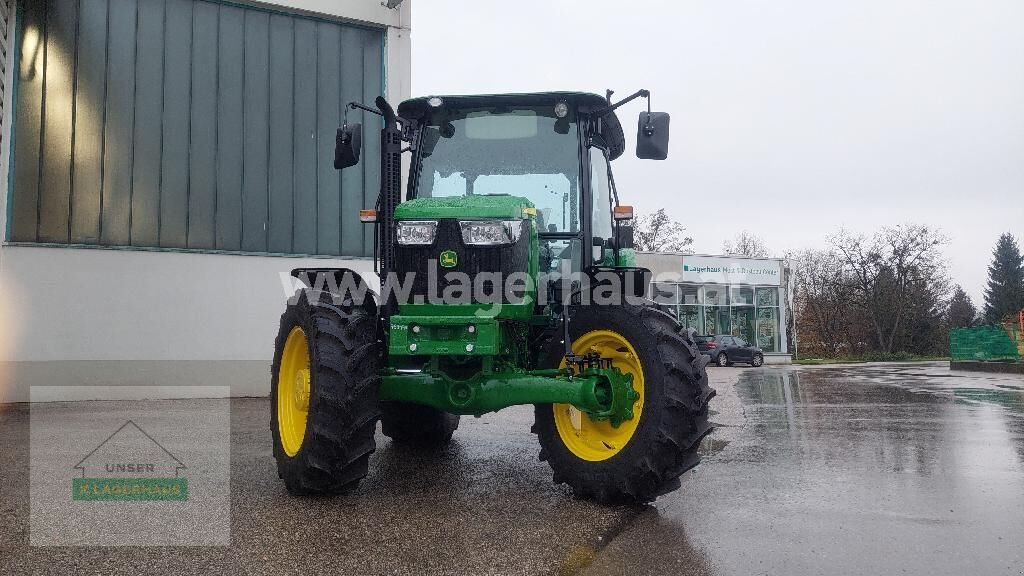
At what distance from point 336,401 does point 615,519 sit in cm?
158

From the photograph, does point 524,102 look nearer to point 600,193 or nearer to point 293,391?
point 600,193

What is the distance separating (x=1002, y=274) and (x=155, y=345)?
241 ft

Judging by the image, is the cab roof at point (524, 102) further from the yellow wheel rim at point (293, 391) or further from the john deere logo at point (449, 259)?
the yellow wheel rim at point (293, 391)

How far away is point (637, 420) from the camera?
13.8 ft

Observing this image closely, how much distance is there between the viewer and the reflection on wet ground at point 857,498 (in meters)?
3.28

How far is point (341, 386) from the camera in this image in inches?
161

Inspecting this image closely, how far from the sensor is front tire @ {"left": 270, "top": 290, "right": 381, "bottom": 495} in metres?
4.07

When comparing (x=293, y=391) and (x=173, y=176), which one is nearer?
(x=293, y=391)

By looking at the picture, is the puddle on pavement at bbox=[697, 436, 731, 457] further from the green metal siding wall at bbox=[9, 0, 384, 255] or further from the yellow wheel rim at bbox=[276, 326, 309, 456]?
the green metal siding wall at bbox=[9, 0, 384, 255]

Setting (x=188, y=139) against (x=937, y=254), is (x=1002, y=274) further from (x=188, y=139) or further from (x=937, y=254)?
(x=188, y=139)

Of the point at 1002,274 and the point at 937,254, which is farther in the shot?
the point at 1002,274

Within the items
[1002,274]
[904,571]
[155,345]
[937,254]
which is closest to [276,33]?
[155,345]

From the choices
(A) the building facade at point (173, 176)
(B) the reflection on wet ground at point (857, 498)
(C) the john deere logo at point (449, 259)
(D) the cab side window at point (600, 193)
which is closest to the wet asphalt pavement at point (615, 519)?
(B) the reflection on wet ground at point (857, 498)

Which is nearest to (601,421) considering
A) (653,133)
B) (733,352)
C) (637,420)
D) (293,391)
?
(637,420)
